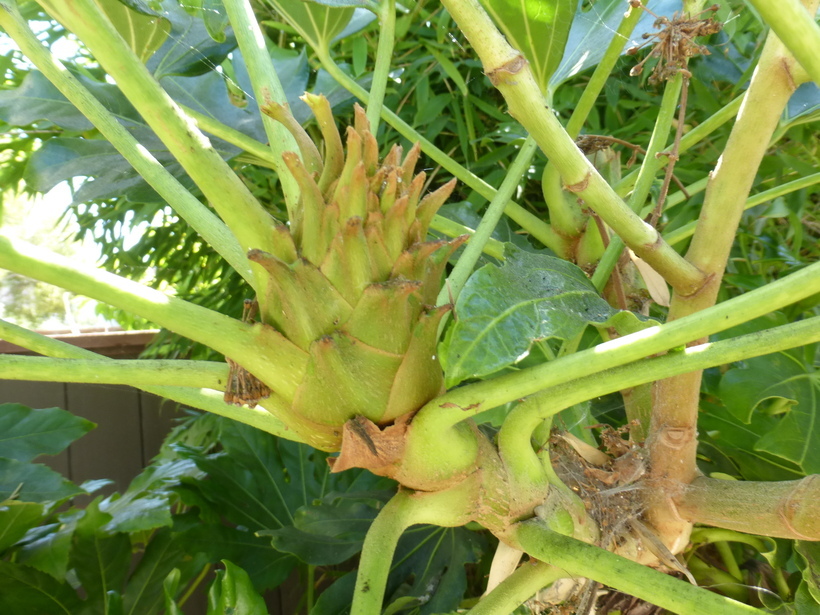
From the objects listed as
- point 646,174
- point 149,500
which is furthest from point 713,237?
point 149,500

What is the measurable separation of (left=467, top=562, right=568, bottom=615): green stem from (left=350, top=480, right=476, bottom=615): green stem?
0.05 m

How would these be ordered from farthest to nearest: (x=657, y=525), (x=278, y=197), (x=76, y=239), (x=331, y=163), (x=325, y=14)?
(x=76, y=239) → (x=278, y=197) → (x=325, y=14) → (x=657, y=525) → (x=331, y=163)

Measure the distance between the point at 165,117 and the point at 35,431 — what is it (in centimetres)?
62

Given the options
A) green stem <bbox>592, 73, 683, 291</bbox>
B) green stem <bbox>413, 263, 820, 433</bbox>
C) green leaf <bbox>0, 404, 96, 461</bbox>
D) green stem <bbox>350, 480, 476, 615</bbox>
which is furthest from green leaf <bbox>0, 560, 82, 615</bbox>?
green stem <bbox>592, 73, 683, 291</bbox>

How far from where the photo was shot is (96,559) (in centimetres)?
77

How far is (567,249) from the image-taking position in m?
0.66

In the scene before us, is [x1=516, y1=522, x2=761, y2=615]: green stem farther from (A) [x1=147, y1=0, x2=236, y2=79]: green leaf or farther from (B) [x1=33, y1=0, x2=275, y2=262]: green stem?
(A) [x1=147, y1=0, x2=236, y2=79]: green leaf

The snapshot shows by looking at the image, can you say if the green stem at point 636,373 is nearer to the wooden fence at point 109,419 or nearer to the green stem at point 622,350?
the green stem at point 622,350

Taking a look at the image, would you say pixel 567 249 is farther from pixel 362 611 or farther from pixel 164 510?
pixel 164 510

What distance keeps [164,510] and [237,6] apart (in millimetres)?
536

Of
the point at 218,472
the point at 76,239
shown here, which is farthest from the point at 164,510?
the point at 76,239

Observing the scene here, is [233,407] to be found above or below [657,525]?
above

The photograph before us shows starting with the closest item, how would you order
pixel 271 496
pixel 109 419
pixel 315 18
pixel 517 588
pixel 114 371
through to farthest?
pixel 114 371, pixel 517 588, pixel 315 18, pixel 271 496, pixel 109 419

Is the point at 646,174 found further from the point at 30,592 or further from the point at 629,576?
the point at 30,592
